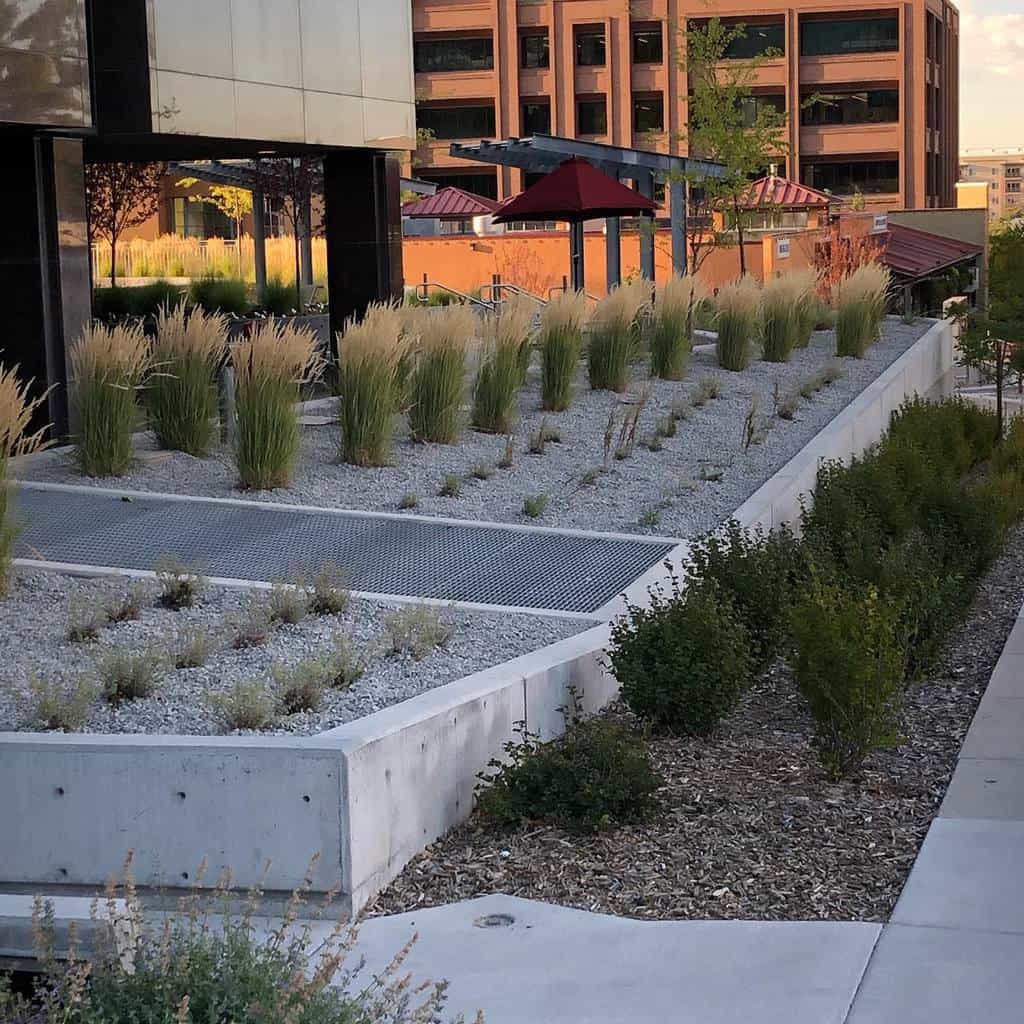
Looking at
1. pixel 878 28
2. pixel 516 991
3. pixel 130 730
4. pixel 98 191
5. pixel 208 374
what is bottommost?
pixel 516 991

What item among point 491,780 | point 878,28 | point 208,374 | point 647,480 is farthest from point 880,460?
point 878,28

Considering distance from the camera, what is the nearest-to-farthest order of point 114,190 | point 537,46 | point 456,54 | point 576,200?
point 576,200 → point 114,190 → point 537,46 → point 456,54

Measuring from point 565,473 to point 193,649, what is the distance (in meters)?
5.05

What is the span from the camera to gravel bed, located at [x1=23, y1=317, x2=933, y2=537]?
33.1 feet

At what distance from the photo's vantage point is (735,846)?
5715 millimetres

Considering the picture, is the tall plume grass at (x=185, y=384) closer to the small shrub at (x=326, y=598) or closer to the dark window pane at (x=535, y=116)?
the small shrub at (x=326, y=598)

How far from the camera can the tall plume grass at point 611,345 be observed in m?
15.1

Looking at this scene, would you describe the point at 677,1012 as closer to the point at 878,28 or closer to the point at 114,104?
the point at 114,104

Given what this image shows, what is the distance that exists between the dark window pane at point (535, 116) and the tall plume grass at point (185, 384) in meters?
65.4

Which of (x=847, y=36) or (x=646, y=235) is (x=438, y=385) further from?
(x=847, y=36)

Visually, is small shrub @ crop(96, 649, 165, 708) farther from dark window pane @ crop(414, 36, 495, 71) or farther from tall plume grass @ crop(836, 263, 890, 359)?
dark window pane @ crop(414, 36, 495, 71)

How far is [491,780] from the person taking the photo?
6.08 metres

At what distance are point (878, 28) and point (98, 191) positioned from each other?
55.5 metres

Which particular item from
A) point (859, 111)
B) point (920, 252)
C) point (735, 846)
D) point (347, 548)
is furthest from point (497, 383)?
point (859, 111)
